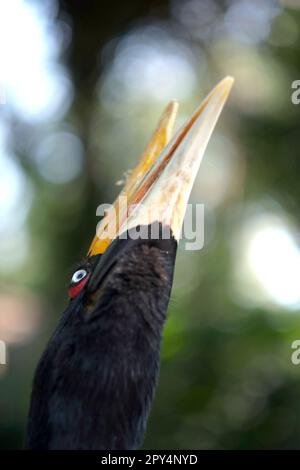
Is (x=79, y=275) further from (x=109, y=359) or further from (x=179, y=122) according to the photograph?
(x=179, y=122)

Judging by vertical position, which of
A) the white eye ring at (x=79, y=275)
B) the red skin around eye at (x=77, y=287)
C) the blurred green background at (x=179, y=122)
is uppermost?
the blurred green background at (x=179, y=122)

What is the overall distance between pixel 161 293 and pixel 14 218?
11.8 metres

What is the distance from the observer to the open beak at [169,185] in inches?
95.1

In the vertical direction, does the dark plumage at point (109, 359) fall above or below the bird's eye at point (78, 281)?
below

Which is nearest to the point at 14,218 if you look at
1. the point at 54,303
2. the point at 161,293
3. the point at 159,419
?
the point at 54,303

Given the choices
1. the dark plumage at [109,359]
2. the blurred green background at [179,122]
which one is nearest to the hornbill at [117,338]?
the dark plumage at [109,359]

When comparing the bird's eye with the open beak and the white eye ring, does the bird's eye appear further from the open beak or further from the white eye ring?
the open beak

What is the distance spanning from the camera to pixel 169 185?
2459 mm

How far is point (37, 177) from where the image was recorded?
34.3ft

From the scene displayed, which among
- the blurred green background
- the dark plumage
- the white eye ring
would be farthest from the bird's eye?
the blurred green background

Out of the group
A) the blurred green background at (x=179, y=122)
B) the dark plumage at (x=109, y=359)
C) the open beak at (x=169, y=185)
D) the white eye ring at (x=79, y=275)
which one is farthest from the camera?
the blurred green background at (x=179, y=122)

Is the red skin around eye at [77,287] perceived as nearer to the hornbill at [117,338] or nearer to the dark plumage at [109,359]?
the hornbill at [117,338]

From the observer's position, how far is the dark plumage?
2184 mm

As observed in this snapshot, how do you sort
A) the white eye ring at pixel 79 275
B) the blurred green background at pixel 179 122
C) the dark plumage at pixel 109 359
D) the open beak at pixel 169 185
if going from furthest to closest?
the blurred green background at pixel 179 122 → the white eye ring at pixel 79 275 → the open beak at pixel 169 185 → the dark plumage at pixel 109 359
